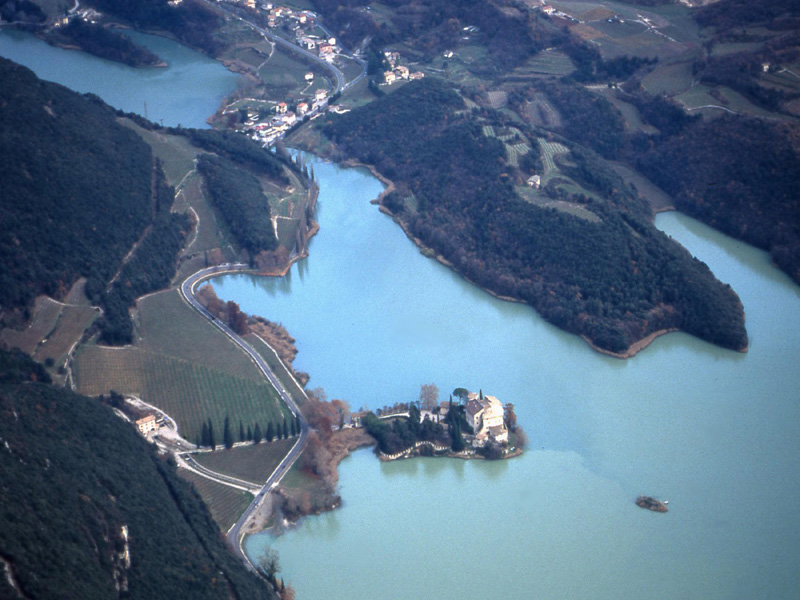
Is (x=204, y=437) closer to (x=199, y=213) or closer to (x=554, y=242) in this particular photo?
(x=199, y=213)

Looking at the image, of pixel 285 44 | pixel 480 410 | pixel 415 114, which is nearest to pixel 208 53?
pixel 285 44

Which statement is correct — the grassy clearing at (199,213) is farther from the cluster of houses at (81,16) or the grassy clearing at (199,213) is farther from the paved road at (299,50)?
the cluster of houses at (81,16)

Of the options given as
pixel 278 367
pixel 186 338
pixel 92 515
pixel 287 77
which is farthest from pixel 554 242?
pixel 287 77

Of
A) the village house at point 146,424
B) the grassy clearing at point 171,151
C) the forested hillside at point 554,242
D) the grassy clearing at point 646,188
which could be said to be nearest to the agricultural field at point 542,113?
the grassy clearing at point 646,188

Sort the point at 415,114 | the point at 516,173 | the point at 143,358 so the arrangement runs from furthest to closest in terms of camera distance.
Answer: the point at 415,114 < the point at 516,173 < the point at 143,358

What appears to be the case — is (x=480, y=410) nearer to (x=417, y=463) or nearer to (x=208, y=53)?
(x=417, y=463)

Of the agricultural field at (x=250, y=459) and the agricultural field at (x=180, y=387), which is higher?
the agricultural field at (x=250, y=459)

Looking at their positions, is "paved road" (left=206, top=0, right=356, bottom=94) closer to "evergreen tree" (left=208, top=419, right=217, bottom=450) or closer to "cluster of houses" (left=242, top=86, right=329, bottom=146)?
"cluster of houses" (left=242, top=86, right=329, bottom=146)

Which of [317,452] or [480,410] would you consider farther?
[480,410]
